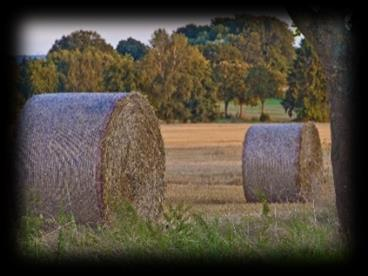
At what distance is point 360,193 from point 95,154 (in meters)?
4.13

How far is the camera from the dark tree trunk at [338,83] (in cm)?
420

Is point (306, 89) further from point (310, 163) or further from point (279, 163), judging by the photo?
point (310, 163)

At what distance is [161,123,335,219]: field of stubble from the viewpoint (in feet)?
38.8

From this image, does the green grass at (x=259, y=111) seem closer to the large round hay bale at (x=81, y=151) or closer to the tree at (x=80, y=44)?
the large round hay bale at (x=81, y=151)

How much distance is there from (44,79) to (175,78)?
115cm

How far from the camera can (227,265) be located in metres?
3.42

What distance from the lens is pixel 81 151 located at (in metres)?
7.38

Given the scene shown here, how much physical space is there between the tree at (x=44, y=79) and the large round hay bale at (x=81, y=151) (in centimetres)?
27

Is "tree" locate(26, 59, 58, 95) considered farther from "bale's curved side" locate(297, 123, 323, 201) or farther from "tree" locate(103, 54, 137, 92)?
"bale's curved side" locate(297, 123, 323, 201)

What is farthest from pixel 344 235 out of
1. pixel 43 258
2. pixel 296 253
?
pixel 43 258

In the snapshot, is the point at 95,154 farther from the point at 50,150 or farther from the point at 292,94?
the point at 292,94

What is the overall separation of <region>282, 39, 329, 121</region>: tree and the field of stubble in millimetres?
1186

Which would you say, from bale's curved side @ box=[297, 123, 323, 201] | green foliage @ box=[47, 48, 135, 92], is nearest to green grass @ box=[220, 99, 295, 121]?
bale's curved side @ box=[297, 123, 323, 201]

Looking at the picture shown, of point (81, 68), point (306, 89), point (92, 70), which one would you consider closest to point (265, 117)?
point (306, 89)
